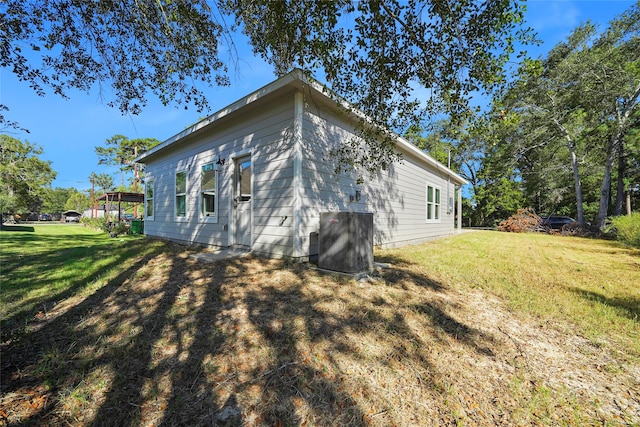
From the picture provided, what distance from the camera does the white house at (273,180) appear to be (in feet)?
15.8

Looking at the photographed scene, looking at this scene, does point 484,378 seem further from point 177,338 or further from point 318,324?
point 177,338

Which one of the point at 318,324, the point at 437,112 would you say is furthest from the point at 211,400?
the point at 437,112

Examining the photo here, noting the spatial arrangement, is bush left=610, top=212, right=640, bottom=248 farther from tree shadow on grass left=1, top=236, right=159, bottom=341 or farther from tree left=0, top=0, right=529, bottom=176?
tree shadow on grass left=1, top=236, right=159, bottom=341

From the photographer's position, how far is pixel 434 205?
35.9 feet

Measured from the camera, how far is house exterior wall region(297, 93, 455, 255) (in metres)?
4.96

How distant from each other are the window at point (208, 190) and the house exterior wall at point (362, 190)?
2.80 metres

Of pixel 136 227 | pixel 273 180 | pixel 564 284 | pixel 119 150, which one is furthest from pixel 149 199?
pixel 119 150

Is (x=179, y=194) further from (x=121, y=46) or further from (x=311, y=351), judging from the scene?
(x=311, y=351)

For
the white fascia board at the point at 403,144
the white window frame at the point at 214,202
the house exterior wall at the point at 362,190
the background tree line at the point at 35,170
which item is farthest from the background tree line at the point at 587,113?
the background tree line at the point at 35,170

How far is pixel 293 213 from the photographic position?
4.74 meters

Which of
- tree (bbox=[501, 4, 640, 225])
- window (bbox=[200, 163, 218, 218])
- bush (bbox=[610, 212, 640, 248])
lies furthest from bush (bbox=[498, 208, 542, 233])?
window (bbox=[200, 163, 218, 218])

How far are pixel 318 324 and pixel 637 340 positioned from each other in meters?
3.12

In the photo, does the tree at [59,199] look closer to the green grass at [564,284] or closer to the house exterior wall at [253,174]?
the house exterior wall at [253,174]

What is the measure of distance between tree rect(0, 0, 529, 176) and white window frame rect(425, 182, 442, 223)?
264 inches
